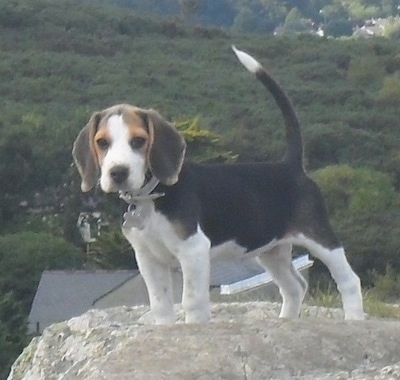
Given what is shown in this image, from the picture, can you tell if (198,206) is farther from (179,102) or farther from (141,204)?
(179,102)

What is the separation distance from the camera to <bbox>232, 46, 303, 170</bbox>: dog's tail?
784cm

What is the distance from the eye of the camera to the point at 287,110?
7.93 m

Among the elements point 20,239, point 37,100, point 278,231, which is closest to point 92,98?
point 37,100

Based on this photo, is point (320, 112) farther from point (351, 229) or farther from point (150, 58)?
point (351, 229)

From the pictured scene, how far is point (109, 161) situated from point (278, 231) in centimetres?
126

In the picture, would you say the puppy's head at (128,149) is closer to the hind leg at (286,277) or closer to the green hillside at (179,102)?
the hind leg at (286,277)

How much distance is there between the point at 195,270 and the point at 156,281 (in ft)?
1.25

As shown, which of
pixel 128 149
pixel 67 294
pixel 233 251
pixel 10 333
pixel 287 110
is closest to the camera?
pixel 128 149

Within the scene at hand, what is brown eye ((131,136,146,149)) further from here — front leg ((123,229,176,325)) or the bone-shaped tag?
front leg ((123,229,176,325))

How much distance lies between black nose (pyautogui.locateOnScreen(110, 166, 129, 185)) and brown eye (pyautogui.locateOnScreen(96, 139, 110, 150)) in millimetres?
195

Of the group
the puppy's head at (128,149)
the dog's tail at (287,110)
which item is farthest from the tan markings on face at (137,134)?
the dog's tail at (287,110)

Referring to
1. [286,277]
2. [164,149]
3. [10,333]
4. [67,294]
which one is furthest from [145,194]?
[67,294]

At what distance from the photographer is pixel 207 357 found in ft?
21.6

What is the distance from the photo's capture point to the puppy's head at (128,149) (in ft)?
22.0
